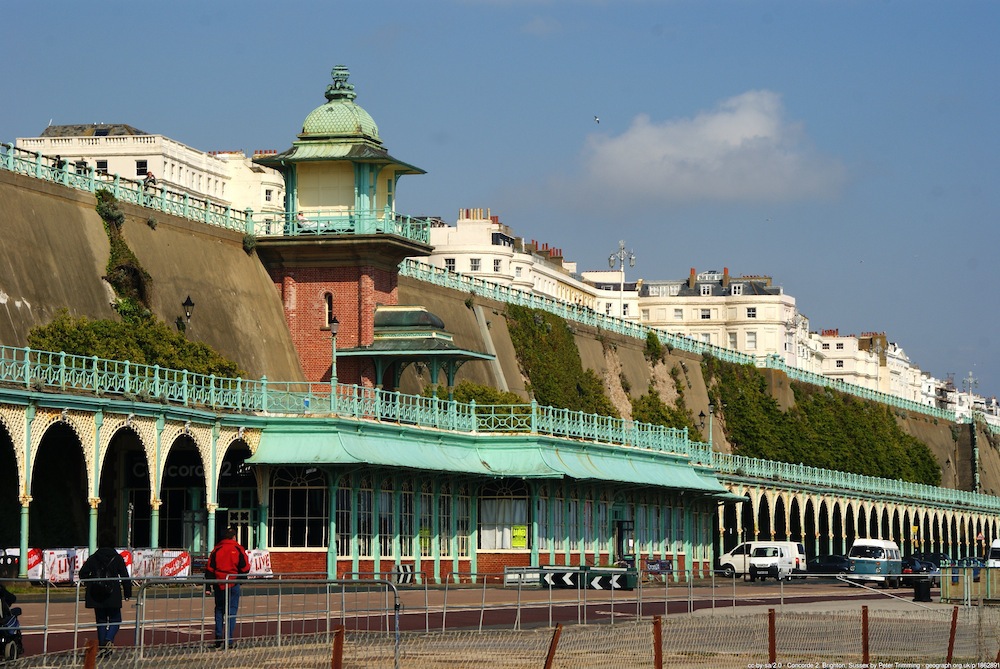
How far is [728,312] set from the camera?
612ft

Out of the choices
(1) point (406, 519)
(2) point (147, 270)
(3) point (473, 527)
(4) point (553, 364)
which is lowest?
(3) point (473, 527)

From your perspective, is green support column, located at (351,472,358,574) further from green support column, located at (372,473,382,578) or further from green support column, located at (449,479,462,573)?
green support column, located at (449,479,462,573)

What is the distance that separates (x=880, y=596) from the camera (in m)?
52.3

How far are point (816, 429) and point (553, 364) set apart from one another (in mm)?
39240

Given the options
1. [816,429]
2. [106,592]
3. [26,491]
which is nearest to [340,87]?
[26,491]

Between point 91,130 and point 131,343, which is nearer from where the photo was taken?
point 131,343

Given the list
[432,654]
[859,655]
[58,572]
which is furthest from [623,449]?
[432,654]

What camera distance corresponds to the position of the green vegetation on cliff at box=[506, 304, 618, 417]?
86.8 metres

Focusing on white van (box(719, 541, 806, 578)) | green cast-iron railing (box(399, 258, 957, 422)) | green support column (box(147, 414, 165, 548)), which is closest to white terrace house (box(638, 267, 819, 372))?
green cast-iron railing (box(399, 258, 957, 422))

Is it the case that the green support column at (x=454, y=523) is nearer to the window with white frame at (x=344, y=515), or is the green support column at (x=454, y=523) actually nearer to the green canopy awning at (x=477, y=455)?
the green canopy awning at (x=477, y=455)

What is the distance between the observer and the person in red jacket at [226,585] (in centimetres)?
2433

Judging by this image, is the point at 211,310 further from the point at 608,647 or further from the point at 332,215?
the point at 608,647

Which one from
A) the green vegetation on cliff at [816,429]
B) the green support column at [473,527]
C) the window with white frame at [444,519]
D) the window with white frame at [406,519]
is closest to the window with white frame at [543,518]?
the green support column at [473,527]

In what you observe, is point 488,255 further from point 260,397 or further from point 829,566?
point 260,397
